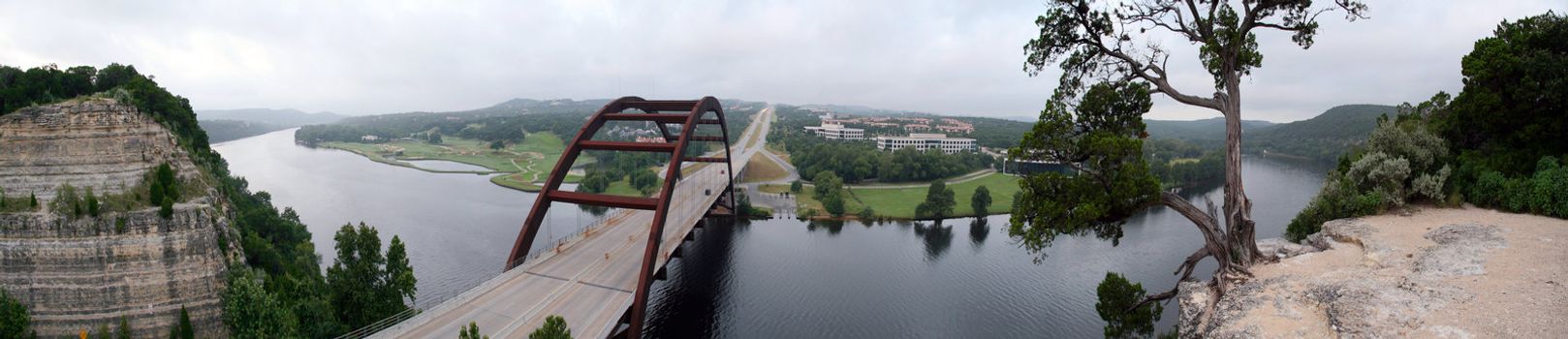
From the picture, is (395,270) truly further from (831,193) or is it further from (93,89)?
(831,193)

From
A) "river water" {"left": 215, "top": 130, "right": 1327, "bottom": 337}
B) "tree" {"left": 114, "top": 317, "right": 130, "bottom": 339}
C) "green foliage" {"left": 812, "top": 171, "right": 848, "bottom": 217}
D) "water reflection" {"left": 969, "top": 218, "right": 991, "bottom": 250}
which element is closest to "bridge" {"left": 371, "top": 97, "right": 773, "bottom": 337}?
"river water" {"left": 215, "top": 130, "right": 1327, "bottom": 337}

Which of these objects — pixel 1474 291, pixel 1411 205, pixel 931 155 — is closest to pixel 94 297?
pixel 1474 291

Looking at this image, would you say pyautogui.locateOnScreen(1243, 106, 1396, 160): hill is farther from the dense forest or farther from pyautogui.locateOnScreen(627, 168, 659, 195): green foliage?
the dense forest

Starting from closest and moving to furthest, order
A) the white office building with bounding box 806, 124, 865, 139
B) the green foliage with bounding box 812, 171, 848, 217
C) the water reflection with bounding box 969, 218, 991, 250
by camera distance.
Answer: the water reflection with bounding box 969, 218, 991, 250 < the green foliage with bounding box 812, 171, 848, 217 < the white office building with bounding box 806, 124, 865, 139

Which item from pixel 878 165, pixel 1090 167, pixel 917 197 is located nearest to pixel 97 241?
pixel 1090 167

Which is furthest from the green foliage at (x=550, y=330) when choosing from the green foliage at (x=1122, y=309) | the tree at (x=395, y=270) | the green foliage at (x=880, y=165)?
the green foliage at (x=880, y=165)

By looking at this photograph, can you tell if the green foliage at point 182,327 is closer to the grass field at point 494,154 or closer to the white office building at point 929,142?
the grass field at point 494,154
